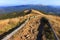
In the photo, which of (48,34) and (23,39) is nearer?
(23,39)

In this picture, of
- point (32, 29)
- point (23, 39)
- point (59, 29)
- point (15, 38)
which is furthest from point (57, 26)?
point (15, 38)

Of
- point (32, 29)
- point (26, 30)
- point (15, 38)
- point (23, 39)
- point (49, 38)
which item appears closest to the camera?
point (15, 38)

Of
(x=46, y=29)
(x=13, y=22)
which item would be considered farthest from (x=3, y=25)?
(x=46, y=29)

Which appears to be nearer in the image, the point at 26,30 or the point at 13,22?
the point at 26,30

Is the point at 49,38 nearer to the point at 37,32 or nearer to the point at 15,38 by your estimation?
the point at 37,32

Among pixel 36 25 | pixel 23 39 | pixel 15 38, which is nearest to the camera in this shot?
pixel 15 38

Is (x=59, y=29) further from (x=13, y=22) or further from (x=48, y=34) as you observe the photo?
(x=13, y=22)

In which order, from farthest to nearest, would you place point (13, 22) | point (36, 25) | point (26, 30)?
point (13, 22) < point (36, 25) < point (26, 30)

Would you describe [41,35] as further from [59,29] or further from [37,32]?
[59,29]

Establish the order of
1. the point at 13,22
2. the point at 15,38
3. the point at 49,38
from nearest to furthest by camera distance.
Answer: the point at 15,38, the point at 49,38, the point at 13,22
